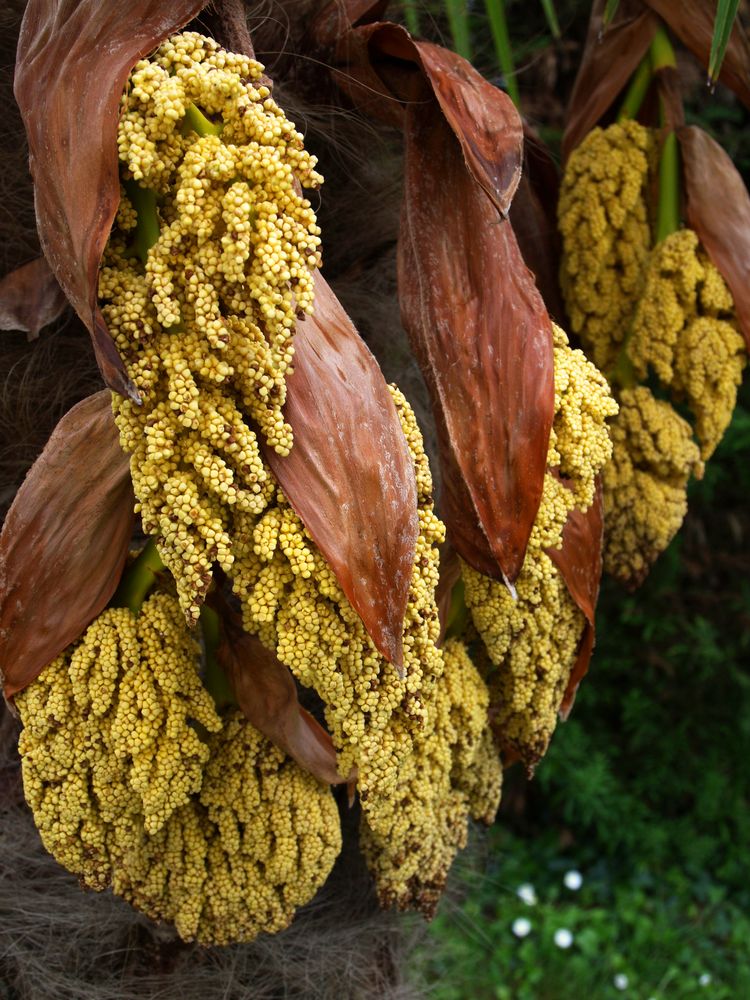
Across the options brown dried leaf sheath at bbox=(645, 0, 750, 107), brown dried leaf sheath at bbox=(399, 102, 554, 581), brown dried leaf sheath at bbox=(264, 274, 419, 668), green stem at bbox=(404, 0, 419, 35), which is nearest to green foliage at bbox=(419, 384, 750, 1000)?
brown dried leaf sheath at bbox=(645, 0, 750, 107)

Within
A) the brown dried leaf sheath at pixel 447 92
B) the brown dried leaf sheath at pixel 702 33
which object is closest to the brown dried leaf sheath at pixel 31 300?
the brown dried leaf sheath at pixel 447 92

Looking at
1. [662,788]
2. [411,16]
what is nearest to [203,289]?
[411,16]

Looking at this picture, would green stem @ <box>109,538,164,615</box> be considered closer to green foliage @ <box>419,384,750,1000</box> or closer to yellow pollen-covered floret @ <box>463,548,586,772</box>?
yellow pollen-covered floret @ <box>463,548,586,772</box>

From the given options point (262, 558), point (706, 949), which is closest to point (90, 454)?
point (262, 558)

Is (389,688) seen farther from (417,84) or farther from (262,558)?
(417,84)

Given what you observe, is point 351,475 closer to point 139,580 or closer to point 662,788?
point 139,580
